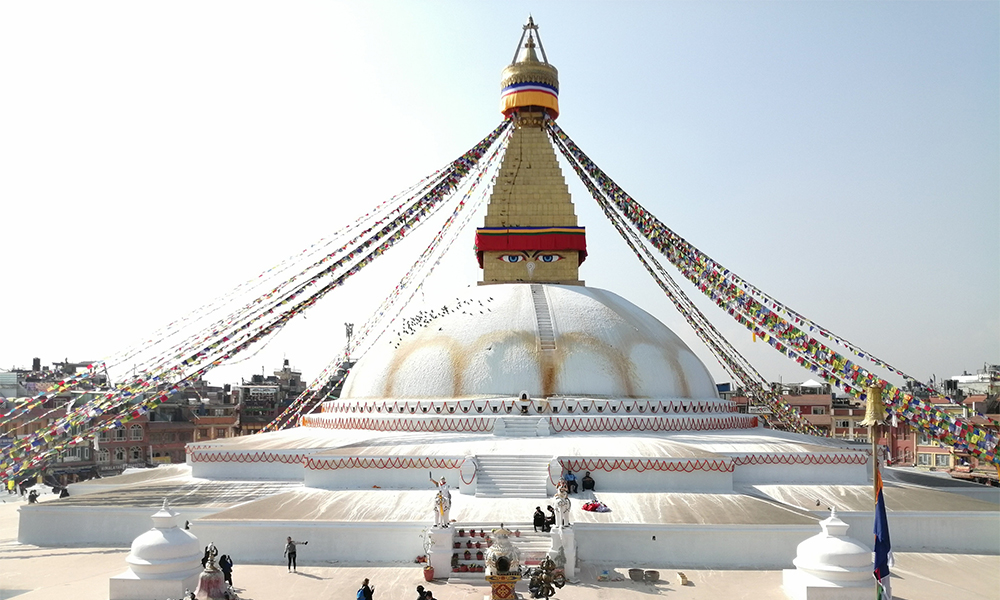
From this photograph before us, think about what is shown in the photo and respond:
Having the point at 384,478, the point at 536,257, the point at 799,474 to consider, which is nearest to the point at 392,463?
the point at 384,478

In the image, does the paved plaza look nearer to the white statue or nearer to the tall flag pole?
the white statue

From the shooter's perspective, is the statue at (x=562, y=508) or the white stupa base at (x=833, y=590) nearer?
the white stupa base at (x=833, y=590)

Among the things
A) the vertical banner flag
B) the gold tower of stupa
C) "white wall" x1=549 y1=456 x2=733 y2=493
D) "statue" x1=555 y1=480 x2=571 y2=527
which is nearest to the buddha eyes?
the gold tower of stupa

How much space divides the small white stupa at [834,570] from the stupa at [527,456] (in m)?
1.46

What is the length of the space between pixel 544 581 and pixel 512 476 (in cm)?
406

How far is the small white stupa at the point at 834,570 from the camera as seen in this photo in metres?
9.57

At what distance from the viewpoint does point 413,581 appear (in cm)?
1071

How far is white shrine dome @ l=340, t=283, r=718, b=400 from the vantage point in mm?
17109

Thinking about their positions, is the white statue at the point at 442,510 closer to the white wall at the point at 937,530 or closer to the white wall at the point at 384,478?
the white wall at the point at 384,478

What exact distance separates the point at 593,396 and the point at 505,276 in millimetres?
4982

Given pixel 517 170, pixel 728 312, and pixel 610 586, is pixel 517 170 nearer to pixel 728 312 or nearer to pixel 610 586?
pixel 728 312

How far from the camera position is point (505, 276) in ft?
67.4

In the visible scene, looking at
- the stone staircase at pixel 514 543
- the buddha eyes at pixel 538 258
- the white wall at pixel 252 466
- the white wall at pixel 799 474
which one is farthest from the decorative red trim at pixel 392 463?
the buddha eyes at pixel 538 258

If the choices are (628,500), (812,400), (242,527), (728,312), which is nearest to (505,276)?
(728,312)
